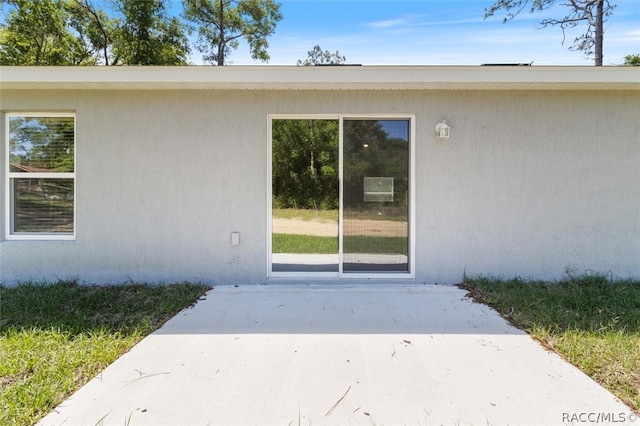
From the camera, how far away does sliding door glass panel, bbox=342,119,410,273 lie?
5.08 m

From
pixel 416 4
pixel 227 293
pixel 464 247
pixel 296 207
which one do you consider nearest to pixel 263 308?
pixel 227 293

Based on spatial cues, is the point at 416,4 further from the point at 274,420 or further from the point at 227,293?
the point at 274,420

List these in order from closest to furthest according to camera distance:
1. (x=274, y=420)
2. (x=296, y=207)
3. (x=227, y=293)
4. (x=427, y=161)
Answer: (x=274, y=420) < (x=227, y=293) < (x=427, y=161) < (x=296, y=207)

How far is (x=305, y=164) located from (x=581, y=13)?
1317 centimetres

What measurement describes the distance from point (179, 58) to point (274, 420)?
17.8m

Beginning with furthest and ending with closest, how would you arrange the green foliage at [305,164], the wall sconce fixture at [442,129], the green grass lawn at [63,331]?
the green foliage at [305,164] < the wall sconce fixture at [442,129] < the green grass lawn at [63,331]

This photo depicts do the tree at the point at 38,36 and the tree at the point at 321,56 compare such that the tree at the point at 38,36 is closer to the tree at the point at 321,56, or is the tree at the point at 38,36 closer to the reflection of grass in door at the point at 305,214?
the tree at the point at 321,56

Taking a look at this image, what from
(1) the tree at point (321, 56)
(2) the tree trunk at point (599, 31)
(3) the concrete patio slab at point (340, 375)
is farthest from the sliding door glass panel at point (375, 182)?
(1) the tree at point (321, 56)

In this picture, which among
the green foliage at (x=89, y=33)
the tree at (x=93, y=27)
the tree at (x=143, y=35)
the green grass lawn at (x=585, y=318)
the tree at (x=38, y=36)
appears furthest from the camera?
the tree at (x=93, y=27)

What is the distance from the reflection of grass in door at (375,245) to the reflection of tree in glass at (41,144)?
4.24 meters

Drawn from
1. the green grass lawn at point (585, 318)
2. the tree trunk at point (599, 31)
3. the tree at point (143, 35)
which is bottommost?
the green grass lawn at point (585, 318)

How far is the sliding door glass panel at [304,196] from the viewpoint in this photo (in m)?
5.20

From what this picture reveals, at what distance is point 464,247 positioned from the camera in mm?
5043

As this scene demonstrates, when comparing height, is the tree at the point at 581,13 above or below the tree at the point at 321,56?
below
